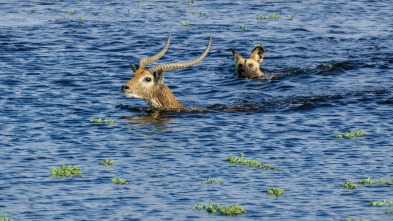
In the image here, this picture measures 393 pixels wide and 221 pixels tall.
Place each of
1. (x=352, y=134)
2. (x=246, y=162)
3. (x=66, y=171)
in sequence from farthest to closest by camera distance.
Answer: (x=352, y=134) → (x=246, y=162) → (x=66, y=171)

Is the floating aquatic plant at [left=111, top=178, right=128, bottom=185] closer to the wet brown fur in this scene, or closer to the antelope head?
the wet brown fur

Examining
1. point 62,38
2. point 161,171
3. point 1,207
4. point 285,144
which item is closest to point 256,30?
point 62,38

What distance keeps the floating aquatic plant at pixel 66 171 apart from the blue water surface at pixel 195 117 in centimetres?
20

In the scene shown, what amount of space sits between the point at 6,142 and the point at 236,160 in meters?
4.78

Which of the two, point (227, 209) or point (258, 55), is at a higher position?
point (258, 55)

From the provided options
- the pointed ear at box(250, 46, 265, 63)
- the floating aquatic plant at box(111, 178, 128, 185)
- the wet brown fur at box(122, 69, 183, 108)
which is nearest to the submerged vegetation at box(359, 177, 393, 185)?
the floating aquatic plant at box(111, 178, 128, 185)

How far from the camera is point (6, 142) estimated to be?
1644cm

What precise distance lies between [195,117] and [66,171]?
596 centimetres

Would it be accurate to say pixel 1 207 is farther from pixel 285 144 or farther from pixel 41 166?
pixel 285 144

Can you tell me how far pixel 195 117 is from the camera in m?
19.5

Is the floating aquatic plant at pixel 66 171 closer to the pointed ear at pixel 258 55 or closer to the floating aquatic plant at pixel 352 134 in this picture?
the floating aquatic plant at pixel 352 134

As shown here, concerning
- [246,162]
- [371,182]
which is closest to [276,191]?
[371,182]

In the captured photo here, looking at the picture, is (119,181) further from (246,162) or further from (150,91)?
(150,91)

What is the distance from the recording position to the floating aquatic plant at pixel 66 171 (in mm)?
14016
